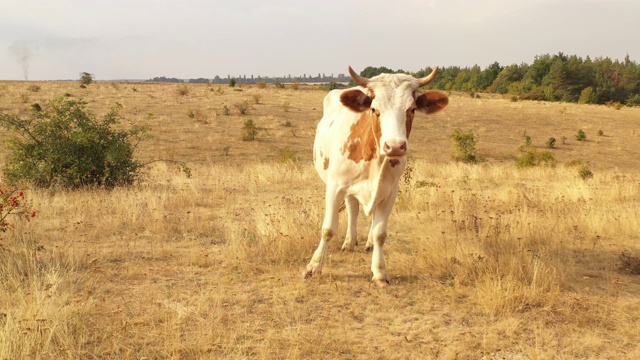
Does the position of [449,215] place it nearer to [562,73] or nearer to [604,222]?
[604,222]

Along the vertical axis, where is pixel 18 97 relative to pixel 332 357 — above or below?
above

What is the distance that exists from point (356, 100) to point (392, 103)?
63cm

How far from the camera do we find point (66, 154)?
35.5 ft

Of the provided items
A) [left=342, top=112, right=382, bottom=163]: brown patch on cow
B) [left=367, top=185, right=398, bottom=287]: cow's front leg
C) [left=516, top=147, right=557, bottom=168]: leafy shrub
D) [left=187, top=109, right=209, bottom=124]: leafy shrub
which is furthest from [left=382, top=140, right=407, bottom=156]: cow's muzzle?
[left=187, top=109, right=209, bottom=124]: leafy shrub

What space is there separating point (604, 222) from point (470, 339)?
491 cm

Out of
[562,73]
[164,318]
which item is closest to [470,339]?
[164,318]

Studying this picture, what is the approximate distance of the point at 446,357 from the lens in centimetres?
399

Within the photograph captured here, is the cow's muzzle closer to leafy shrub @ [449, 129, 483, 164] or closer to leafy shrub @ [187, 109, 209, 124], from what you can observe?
leafy shrub @ [449, 129, 483, 164]

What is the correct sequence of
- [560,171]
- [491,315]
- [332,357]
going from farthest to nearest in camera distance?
[560,171]
[491,315]
[332,357]

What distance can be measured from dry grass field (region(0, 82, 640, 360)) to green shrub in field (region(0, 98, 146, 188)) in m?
0.82

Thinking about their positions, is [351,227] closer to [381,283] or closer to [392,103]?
[381,283]

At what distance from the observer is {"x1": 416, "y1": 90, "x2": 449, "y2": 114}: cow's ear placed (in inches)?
206

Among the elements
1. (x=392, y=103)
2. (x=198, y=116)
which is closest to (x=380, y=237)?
(x=392, y=103)

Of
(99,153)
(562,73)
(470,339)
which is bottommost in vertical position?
(470,339)
